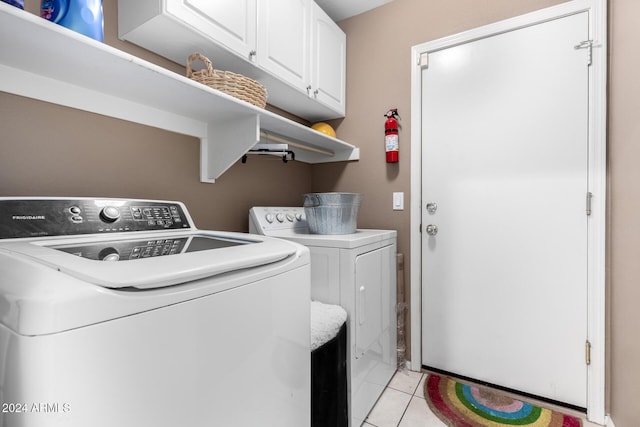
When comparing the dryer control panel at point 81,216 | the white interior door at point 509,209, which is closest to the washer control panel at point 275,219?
the dryer control panel at point 81,216

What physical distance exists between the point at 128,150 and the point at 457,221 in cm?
187

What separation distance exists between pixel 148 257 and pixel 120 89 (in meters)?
0.83

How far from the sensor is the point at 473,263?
6.32 ft

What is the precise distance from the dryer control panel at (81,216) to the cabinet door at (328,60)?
4.00 ft

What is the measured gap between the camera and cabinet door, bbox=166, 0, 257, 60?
119 cm

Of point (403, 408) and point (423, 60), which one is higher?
point (423, 60)

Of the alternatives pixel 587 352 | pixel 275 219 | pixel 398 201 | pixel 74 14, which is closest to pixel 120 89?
pixel 74 14

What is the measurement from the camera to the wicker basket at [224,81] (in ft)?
4.20

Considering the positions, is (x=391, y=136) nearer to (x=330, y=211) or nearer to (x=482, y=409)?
(x=330, y=211)

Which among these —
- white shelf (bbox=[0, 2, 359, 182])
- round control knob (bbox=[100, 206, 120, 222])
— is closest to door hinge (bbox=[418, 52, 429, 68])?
white shelf (bbox=[0, 2, 359, 182])

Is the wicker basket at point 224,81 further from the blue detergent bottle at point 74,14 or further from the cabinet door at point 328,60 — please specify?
the cabinet door at point 328,60

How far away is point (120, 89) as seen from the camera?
119cm

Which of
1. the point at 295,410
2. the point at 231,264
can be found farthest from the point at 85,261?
the point at 295,410

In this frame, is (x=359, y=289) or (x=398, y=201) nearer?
(x=359, y=289)
